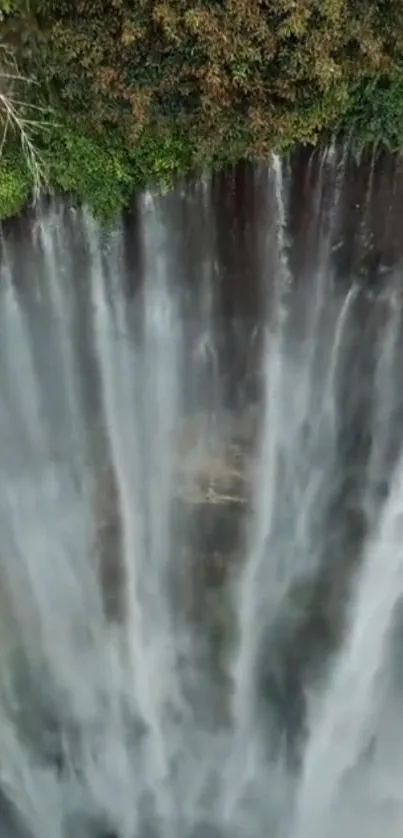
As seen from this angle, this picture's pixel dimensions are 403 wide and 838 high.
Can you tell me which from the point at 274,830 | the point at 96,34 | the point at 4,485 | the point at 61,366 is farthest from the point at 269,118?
the point at 274,830

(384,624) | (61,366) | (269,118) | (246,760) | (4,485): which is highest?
(269,118)

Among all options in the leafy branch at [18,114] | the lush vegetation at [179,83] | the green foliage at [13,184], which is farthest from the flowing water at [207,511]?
the leafy branch at [18,114]

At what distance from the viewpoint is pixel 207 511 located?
7090 mm

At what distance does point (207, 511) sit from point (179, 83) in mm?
3379

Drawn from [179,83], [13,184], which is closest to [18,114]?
[13,184]

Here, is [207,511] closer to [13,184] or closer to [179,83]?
[13,184]

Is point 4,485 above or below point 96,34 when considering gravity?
below

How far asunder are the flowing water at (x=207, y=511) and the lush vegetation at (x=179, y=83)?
0.38 metres

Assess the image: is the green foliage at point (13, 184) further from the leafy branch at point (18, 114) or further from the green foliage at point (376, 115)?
the green foliage at point (376, 115)

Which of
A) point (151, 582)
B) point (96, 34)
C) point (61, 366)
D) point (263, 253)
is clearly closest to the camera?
point (96, 34)

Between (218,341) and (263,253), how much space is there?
713mm

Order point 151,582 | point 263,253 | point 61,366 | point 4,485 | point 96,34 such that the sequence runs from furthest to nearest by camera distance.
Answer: point 151,582
point 4,485
point 61,366
point 263,253
point 96,34

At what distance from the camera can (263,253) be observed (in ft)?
19.5

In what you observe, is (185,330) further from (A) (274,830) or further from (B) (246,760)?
(A) (274,830)
